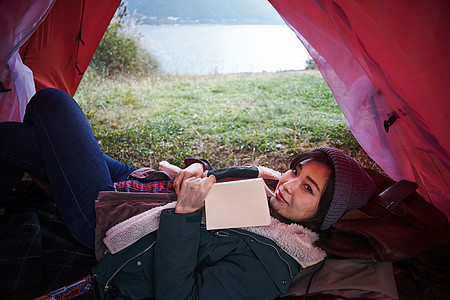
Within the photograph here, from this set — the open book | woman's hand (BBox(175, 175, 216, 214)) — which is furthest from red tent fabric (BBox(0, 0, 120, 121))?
the open book

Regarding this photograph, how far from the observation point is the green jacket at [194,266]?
126 cm

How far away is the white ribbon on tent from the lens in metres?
1.68

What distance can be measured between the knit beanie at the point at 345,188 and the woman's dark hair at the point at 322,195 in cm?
4

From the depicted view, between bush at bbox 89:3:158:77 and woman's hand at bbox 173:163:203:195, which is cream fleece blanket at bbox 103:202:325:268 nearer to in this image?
woman's hand at bbox 173:163:203:195

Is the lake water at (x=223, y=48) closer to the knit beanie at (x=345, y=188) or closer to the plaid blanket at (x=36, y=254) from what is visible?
the plaid blanket at (x=36, y=254)

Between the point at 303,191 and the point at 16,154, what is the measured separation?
1400 mm

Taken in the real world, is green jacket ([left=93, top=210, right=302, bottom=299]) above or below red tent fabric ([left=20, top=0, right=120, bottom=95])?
below

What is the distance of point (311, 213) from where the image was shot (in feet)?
4.75

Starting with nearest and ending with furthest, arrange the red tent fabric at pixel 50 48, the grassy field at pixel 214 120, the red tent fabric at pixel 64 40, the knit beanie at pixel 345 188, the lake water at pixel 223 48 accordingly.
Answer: the knit beanie at pixel 345 188 → the red tent fabric at pixel 50 48 → the red tent fabric at pixel 64 40 → the grassy field at pixel 214 120 → the lake water at pixel 223 48

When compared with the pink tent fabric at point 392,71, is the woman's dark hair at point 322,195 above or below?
below

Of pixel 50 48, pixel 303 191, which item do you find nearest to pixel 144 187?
pixel 303 191

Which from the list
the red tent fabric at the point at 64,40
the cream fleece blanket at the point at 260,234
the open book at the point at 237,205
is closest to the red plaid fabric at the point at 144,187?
the cream fleece blanket at the point at 260,234

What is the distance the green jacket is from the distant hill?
32.8 ft

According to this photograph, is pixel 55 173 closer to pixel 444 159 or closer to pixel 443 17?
pixel 443 17
